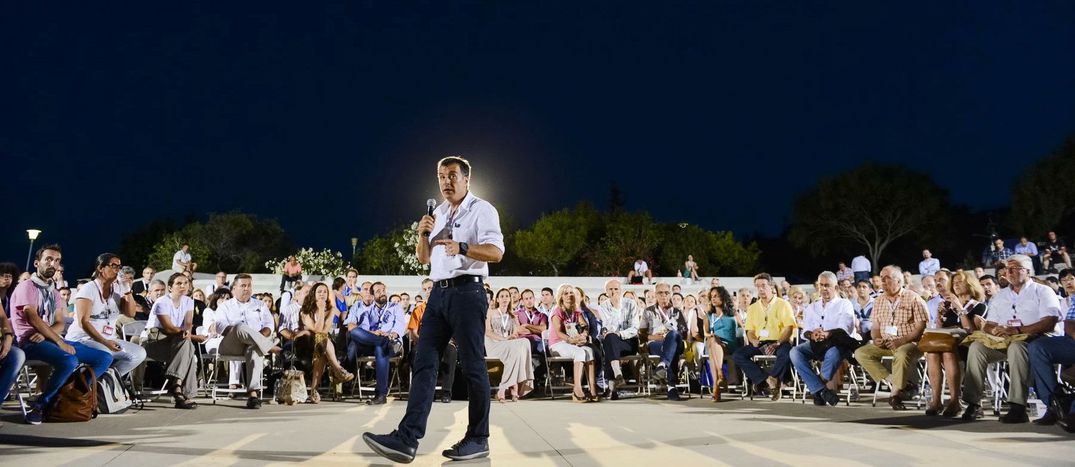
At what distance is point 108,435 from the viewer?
A: 5430mm

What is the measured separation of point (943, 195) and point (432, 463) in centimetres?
4643

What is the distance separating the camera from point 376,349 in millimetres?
9328

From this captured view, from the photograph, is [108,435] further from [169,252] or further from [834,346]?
[169,252]

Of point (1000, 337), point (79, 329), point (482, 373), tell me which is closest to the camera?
point (482, 373)

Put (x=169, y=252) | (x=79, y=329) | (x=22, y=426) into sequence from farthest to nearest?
(x=169, y=252) → (x=79, y=329) → (x=22, y=426)

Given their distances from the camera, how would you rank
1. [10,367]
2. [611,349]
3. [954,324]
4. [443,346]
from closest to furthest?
[443,346], [10,367], [954,324], [611,349]

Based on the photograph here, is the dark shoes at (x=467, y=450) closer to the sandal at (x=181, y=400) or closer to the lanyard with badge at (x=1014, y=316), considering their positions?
the sandal at (x=181, y=400)

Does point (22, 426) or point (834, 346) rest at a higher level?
point (834, 346)

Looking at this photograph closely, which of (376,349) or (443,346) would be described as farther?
(376,349)

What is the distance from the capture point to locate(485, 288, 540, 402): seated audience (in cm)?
949

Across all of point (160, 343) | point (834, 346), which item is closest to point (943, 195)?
point (834, 346)

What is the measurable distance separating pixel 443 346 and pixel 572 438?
62.0 inches

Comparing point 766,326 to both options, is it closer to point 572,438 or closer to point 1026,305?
point 1026,305

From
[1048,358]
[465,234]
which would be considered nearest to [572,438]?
[465,234]
